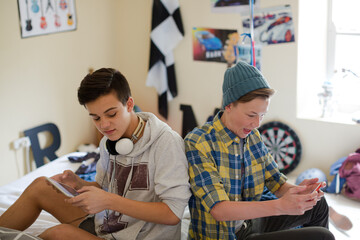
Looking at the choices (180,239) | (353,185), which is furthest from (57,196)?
(353,185)

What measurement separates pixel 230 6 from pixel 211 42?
304 mm

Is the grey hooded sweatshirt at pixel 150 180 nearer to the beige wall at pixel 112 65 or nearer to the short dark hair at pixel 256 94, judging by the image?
the short dark hair at pixel 256 94

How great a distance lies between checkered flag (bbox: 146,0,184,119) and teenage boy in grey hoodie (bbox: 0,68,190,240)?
1716 millimetres

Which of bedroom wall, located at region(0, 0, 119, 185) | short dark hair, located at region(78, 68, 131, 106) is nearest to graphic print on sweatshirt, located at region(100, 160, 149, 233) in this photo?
short dark hair, located at region(78, 68, 131, 106)

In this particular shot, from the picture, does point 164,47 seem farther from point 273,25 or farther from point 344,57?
point 344,57

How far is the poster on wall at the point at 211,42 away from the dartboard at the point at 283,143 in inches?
24.3

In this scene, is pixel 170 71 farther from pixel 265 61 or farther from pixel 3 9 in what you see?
pixel 3 9

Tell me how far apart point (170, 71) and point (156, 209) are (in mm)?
2003

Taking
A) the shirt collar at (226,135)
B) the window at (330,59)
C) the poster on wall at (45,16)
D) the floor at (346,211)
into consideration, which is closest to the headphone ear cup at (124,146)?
the shirt collar at (226,135)

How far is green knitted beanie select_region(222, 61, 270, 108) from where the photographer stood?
1545 millimetres

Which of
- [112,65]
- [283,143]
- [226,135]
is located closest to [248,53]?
[283,143]

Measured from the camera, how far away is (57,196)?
177 cm

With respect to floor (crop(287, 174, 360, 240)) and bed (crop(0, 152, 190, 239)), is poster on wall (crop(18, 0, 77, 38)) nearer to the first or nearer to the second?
bed (crop(0, 152, 190, 239))

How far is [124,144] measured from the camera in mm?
1592
